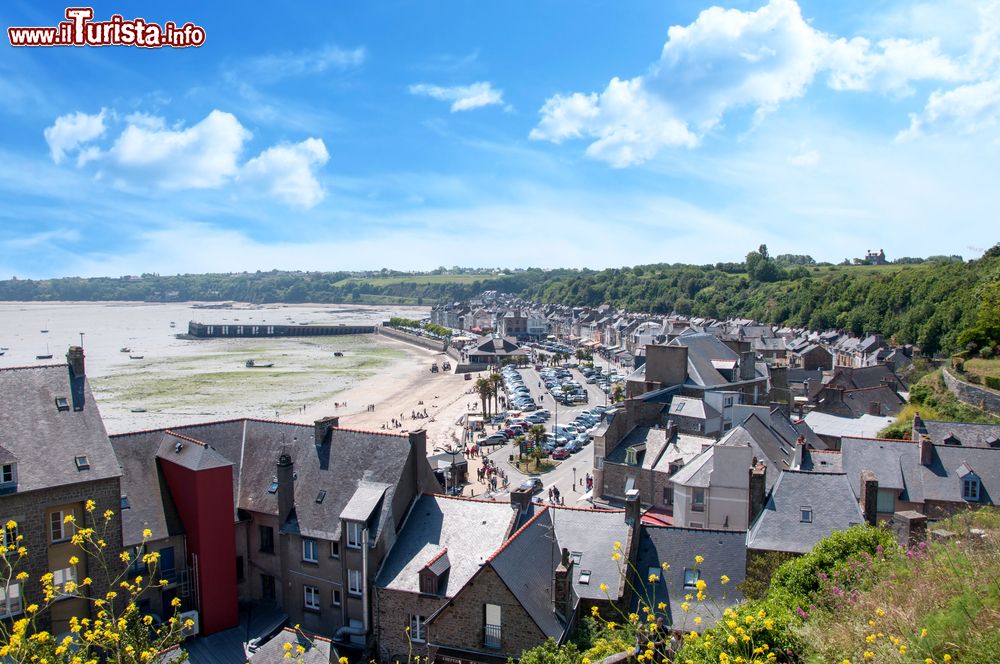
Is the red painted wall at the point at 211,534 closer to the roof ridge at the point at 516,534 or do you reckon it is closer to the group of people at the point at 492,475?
the roof ridge at the point at 516,534

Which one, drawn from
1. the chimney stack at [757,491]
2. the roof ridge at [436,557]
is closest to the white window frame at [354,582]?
the roof ridge at [436,557]

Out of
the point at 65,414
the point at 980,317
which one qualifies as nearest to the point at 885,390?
the point at 980,317

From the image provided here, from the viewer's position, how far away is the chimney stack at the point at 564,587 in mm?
17984

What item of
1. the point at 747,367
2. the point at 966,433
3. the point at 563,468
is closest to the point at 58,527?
the point at 563,468

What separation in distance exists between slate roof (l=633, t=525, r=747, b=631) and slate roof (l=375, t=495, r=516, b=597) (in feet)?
14.7

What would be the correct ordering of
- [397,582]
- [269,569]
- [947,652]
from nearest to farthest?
1. [947,652]
2. [397,582]
3. [269,569]

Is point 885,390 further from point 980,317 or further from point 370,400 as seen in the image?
point 370,400

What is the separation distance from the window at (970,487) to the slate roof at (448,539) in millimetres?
20864

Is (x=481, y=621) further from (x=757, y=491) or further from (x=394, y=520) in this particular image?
(x=757, y=491)

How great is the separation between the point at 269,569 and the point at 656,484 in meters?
18.8

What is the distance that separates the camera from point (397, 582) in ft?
65.9

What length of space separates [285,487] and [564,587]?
1028cm

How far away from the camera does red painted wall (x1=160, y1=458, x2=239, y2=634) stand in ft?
69.7

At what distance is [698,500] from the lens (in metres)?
29.0
